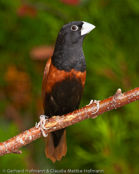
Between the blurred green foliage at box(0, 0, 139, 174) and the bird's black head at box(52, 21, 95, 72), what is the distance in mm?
527

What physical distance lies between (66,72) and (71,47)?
0.51 feet

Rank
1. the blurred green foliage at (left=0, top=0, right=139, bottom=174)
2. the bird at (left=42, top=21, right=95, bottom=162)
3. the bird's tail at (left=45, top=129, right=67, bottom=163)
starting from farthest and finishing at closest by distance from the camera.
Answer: the blurred green foliage at (left=0, top=0, right=139, bottom=174), the bird's tail at (left=45, top=129, right=67, bottom=163), the bird at (left=42, top=21, right=95, bottom=162)

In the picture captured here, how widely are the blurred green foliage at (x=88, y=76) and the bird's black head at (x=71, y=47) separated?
1.73ft

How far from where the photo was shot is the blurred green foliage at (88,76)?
7.36 ft

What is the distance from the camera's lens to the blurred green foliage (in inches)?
88.3

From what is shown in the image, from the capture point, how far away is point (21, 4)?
2.60m

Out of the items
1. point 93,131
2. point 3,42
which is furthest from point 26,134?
point 3,42

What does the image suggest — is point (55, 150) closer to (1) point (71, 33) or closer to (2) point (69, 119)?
(2) point (69, 119)

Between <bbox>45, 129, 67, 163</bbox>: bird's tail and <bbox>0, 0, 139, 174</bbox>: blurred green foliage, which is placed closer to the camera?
<bbox>45, 129, 67, 163</bbox>: bird's tail

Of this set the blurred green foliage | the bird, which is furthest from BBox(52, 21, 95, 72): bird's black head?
the blurred green foliage

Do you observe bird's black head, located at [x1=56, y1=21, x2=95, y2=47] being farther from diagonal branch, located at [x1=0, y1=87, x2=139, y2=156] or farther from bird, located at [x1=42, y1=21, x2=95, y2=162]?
diagonal branch, located at [x1=0, y1=87, x2=139, y2=156]

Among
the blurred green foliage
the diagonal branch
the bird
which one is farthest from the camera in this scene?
the blurred green foliage

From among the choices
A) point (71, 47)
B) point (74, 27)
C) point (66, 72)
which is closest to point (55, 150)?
point (66, 72)

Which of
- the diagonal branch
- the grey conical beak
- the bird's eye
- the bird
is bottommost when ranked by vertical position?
the diagonal branch
